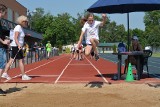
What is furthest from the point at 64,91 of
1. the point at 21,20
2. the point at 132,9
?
the point at 132,9

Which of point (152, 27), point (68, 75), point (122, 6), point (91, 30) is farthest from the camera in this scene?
point (152, 27)

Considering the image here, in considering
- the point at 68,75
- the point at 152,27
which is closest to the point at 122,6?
the point at 68,75

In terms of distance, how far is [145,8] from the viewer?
47.1 ft

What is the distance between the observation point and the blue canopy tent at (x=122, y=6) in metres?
12.1

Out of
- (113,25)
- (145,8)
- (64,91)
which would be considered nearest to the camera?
(64,91)

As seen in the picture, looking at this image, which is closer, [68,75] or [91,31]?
[91,31]

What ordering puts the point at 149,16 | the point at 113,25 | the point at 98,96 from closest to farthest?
the point at 98,96, the point at 149,16, the point at 113,25

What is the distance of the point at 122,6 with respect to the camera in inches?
551

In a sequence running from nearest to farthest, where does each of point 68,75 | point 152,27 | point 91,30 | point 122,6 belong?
point 91,30
point 122,6
point 68,75
point 152,27

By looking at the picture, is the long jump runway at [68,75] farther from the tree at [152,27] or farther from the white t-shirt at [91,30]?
the tree at [152,27]

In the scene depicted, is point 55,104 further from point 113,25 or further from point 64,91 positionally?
point 113,25

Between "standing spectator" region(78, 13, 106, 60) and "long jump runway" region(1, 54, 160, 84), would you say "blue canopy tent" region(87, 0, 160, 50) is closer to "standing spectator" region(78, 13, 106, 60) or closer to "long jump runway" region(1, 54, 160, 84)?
"standing spectator" region(78, 13, 106, 60)

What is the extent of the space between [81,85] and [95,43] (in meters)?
1.27

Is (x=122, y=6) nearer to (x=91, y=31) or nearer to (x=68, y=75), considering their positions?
A: (x=91, y=31)
